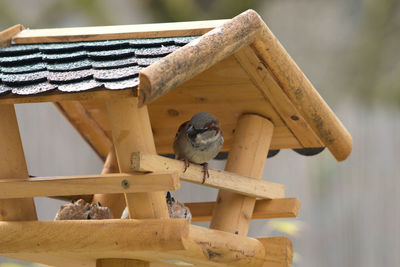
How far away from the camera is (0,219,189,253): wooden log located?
6.21 ft

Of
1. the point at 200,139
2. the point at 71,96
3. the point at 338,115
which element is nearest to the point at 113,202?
the point at 200,139

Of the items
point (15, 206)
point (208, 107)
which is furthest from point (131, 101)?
point (208, 107)

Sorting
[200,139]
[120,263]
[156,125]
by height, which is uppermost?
[156,125]

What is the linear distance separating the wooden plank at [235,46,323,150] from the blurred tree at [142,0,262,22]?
5.54 feet

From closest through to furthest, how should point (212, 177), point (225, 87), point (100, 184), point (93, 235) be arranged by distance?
point (100, 184) → point (93, 235) → point (212, 177) → point (225, 87)

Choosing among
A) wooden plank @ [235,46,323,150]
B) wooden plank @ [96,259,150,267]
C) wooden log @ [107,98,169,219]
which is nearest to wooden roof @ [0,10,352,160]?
wooden plank @ [235,46,323,150]

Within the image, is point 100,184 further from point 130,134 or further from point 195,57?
point 195,57

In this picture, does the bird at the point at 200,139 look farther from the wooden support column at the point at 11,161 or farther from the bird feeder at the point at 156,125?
the wooden support column at the point at 11,161

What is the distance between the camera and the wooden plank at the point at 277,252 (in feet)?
7.80

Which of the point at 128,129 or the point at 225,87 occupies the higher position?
the point at 225,87

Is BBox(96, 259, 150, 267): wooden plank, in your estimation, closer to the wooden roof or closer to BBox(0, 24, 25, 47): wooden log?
the wooden roof

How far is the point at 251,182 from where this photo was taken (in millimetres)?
2385

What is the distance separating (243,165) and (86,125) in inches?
29.7

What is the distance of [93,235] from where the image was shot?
6.44ft
